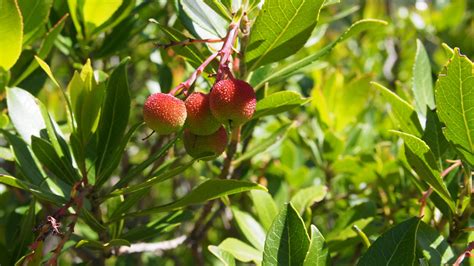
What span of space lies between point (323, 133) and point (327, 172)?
125mm

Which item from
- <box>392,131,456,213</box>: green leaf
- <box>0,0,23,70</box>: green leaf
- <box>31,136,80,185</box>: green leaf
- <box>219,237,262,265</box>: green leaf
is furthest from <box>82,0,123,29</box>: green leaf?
<box>392,131,456,213</box>: green leaf

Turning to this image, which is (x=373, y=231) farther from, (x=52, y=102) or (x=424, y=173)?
(x=52, y=102)

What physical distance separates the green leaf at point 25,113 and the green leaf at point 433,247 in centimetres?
80

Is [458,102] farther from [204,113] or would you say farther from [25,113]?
[25,113]

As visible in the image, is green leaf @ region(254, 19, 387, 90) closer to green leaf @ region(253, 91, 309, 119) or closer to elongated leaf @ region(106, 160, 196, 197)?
green leaf @ region(253, 91, 309, 119)

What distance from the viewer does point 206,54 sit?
1360mm

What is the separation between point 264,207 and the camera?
1492 mm

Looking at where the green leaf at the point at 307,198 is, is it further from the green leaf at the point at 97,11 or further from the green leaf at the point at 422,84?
the green leaf at the point at 97,11

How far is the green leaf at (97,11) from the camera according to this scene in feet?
4.86

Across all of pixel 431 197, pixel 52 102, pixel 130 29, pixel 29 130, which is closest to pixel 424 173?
pixel 431 197

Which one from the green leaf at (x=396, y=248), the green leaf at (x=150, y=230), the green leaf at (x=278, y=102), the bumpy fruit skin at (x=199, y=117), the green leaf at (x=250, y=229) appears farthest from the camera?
the green leaf at (x=250, y=229)

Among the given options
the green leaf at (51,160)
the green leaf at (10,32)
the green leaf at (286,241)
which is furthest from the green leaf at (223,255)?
the green leaf at (10,32)

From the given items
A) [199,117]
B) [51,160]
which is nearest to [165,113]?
[199,117]

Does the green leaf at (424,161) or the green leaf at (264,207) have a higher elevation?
the green leaf at (424,161)
